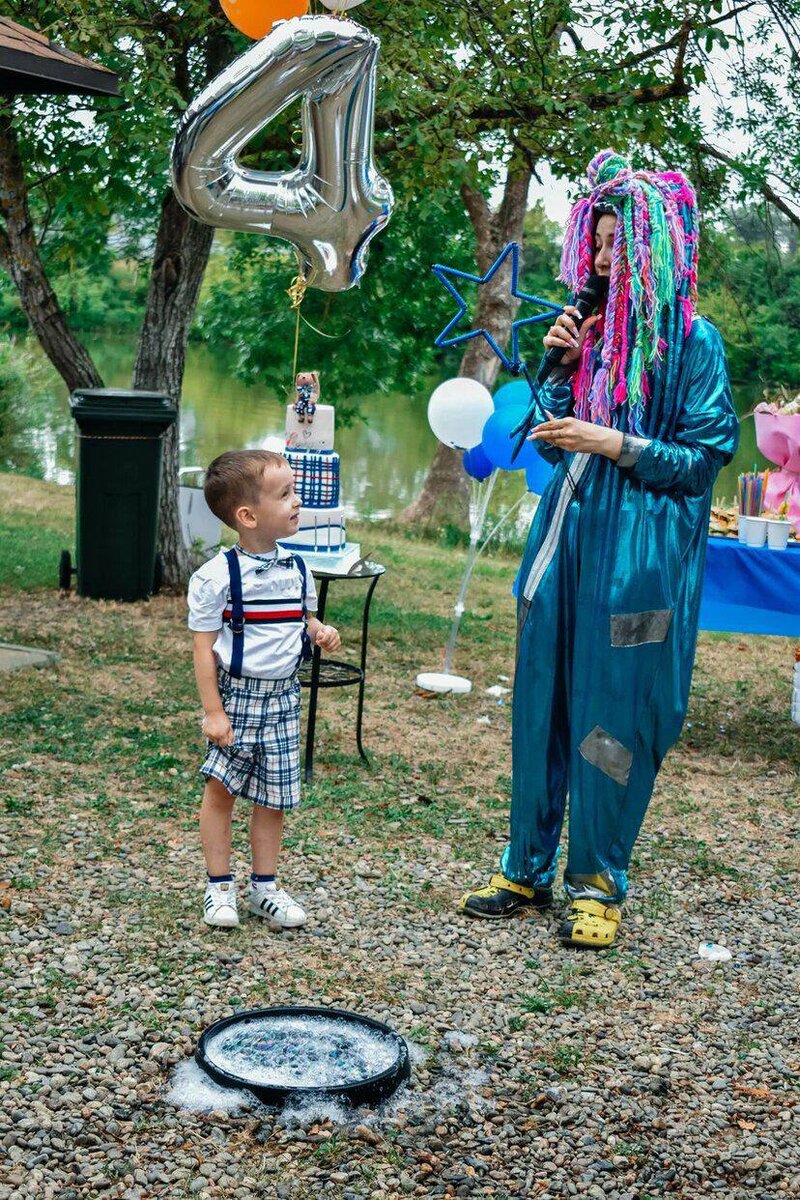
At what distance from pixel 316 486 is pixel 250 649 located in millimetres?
1527

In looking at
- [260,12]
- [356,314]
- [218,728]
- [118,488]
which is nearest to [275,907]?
[218,728]

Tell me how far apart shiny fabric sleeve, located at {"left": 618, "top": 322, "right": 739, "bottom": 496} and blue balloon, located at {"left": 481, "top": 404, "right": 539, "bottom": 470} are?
2.60m

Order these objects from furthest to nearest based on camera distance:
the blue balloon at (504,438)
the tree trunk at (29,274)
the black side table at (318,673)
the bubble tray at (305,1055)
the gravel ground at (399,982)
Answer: the tree trunk at (29,274), the blue balloon at (504,438), the black side table at (318,673), the bubble tray at (305,1055), the gravel ground at (399,982)

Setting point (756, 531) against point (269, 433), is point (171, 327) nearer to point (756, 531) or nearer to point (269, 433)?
point (756, 531)

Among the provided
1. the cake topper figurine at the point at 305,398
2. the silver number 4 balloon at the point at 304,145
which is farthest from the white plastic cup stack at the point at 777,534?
the silver number 4 balloon at the point at 304,145

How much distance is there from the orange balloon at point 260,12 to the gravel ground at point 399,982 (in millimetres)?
A: 2647

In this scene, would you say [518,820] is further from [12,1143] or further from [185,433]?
[185,433]

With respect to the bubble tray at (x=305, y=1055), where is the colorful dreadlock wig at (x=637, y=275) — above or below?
above

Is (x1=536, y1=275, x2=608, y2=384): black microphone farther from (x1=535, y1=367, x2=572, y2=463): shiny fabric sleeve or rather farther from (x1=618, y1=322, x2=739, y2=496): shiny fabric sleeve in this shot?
(x1=618, y1=322, x2=739, y2=496): shiny fabric sleeve

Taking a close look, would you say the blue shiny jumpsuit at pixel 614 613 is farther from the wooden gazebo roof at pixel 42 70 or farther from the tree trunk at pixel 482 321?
the tree trunk at pixel 482 321

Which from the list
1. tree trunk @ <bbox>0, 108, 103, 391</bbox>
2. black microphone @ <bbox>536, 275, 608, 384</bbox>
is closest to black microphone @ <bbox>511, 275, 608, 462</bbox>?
black microphone @ <bbox>536, 275, 608, 384</bbox>

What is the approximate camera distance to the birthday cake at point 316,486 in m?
4.97

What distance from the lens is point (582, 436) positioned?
3.56 meters

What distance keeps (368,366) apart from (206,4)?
754 centimetres
